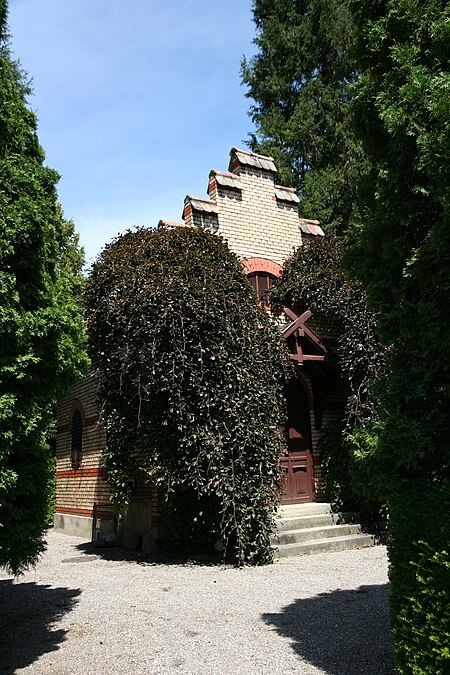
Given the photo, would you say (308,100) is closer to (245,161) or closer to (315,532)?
(245,161)

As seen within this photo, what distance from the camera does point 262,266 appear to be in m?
12.4

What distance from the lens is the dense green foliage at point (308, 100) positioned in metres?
22.6

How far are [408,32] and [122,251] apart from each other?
257 inches

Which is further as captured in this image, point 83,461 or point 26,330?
point 83,461

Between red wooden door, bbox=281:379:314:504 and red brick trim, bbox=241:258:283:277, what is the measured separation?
255cm

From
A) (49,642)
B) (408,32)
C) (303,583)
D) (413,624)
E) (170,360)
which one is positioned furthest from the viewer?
(170,360)

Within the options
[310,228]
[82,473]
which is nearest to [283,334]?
[310,228]

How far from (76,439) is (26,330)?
10776 millimetres

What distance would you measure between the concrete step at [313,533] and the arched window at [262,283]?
15.9ft

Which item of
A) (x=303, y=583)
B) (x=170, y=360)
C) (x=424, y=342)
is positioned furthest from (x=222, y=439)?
(x=424, y=342)

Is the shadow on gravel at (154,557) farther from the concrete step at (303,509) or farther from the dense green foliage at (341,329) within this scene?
the dense green foliage at (341,329)

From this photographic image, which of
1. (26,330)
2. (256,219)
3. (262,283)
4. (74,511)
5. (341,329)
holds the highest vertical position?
(256,219)

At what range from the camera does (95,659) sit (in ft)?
14.9

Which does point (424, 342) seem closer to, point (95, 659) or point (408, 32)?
point (408, 32)
